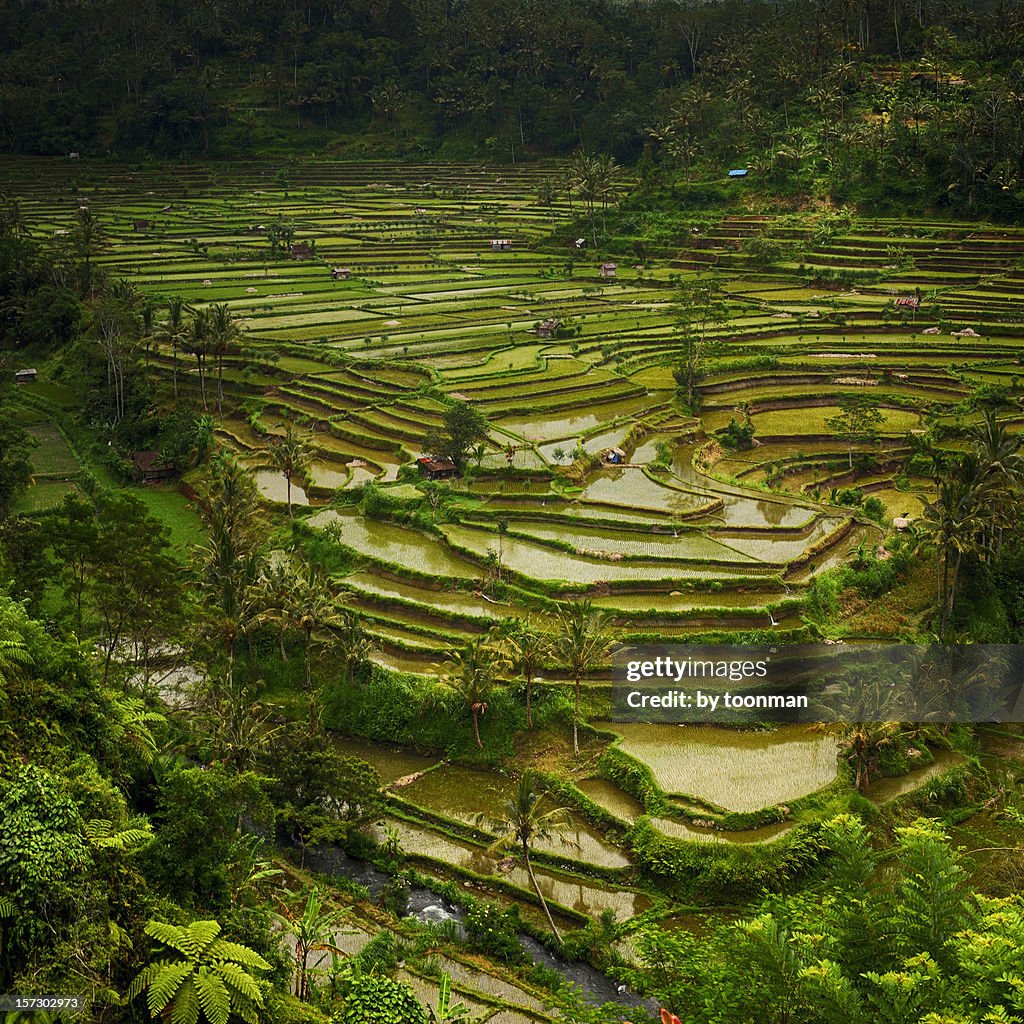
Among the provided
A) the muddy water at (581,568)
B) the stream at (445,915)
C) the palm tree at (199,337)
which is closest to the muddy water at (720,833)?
the stream at (445,915)

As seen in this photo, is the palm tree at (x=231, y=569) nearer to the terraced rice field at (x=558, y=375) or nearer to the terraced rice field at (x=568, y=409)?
the terraced rice field at (x=568, y=409)

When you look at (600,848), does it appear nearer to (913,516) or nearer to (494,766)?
(494,766)

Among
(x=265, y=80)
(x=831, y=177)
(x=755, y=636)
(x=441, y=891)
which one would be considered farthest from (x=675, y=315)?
(x=265, y=80)

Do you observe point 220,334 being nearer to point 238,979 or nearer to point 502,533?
point 502,533

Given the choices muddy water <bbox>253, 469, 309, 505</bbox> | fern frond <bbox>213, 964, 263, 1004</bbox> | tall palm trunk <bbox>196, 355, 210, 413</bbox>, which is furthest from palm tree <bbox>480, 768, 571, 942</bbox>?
tall palm trunk <bbox>196, 355, 210, 413</bbox>

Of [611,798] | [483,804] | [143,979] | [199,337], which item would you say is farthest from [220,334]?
[143,979]

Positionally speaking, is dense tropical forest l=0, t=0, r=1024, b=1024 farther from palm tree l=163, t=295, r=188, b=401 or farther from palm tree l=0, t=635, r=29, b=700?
palm tree l=163, t=295, r=188, b=401
